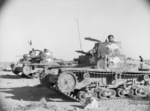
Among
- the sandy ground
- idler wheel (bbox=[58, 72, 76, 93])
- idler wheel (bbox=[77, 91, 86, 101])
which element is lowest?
the sandy ground

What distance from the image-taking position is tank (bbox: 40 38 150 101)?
11.9m

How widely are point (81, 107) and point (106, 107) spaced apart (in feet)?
3.12

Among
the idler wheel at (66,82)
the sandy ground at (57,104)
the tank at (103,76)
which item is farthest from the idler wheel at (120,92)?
the idler wheel at (66,82)

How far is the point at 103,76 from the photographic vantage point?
41.9 feet

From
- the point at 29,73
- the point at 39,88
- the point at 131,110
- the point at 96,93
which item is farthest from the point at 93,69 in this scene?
the point at 29,73

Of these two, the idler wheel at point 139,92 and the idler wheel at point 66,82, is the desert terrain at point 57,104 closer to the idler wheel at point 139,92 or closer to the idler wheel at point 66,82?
the idler wheel at point 139,92

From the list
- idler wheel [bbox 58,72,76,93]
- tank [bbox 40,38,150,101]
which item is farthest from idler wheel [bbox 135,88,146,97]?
idler wheel [bbox 58,72,76,93]

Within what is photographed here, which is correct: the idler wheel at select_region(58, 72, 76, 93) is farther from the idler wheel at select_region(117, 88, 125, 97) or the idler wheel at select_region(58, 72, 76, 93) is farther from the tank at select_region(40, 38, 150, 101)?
the idler wheel at select_region(117, 88, 125, 97)

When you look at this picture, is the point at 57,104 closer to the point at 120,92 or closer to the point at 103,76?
the point at 103,76

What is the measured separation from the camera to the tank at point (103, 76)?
39.1 feet

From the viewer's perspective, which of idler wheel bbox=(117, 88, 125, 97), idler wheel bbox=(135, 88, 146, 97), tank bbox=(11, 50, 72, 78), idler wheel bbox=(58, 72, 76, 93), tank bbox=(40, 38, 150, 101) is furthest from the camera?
tank bbox=(11, 50, 72, 78)

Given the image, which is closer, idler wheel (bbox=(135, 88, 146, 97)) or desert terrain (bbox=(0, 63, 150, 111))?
desert terrain (bbox=(0, 63, 150, 111))

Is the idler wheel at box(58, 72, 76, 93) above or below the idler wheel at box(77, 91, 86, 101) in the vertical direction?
above

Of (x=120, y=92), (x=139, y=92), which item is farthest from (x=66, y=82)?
(x=139, y=92)
